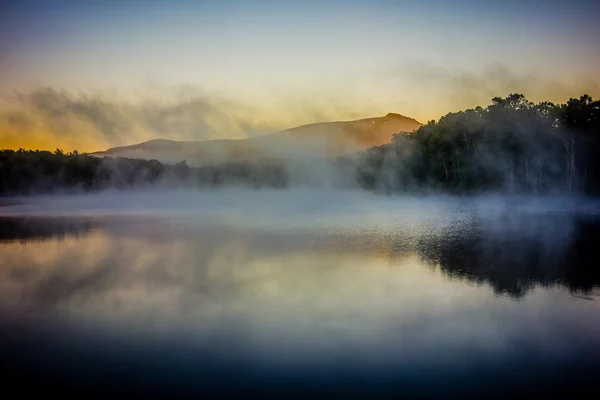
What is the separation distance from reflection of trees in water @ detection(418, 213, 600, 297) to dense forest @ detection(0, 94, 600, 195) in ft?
73.8

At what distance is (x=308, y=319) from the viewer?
471 inches

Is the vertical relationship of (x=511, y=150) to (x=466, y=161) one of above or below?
above

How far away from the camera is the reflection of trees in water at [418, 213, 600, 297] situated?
16.0 m

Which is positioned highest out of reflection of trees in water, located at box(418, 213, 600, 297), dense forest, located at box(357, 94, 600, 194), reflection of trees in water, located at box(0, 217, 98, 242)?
dense forest, located at box(357, 94, 600, 194)

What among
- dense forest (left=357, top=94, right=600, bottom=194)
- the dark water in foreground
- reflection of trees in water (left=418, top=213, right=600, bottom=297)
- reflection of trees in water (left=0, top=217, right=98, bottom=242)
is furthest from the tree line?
reflection of trees in water (left=418, top=213, right=600, bottom=297)

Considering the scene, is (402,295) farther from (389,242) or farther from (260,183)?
(260,183)

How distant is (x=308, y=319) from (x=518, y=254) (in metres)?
13.2

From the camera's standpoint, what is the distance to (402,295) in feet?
47.0

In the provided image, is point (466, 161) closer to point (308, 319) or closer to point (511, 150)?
point (511, 150)

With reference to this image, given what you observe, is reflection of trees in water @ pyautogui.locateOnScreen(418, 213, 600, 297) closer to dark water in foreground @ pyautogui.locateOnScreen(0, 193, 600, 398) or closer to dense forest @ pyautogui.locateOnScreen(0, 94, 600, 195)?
dark water in foreground @ pyautogui.locateOnScreen(0, 193, 600, 398)

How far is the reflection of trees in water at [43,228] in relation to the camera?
31.3 m

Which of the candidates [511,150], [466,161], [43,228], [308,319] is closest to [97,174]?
[43,228]

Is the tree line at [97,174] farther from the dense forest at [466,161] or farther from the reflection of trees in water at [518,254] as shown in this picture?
the reflection of trees in water at [518,254]

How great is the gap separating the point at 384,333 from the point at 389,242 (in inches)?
587
